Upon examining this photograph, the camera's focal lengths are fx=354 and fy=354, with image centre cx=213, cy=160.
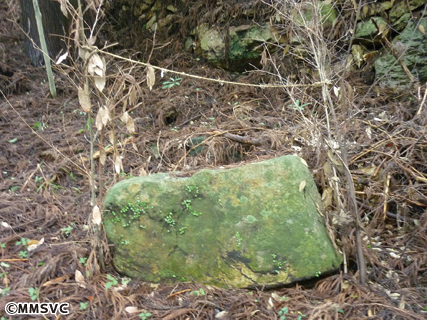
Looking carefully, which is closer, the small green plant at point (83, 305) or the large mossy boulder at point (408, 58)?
the small green plant at point (83, 305)

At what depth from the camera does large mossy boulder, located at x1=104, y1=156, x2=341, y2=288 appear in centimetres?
229

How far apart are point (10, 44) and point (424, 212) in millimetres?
6584

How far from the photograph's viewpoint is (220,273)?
2334 millimetres

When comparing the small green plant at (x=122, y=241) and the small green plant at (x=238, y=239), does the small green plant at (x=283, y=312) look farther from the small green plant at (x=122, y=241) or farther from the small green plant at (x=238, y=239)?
the small green plant at (x=122, y=241)

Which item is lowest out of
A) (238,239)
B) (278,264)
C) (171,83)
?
(278,264)

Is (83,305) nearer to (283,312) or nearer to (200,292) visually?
(200,292)

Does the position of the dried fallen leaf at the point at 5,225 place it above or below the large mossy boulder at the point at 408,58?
below

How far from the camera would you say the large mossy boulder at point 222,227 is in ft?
7.52

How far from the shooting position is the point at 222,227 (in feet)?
7.80

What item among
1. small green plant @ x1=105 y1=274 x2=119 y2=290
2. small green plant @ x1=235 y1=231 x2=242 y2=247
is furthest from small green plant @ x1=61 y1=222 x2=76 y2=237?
small green plant @ x1=235 y1=231 x2=242 y2=247

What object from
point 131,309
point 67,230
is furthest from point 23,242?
point 131,309

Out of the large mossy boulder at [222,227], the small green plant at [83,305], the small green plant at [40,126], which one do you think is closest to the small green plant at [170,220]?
the large mossy boulder at [222,227]

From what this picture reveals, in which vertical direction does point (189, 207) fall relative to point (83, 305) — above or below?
above

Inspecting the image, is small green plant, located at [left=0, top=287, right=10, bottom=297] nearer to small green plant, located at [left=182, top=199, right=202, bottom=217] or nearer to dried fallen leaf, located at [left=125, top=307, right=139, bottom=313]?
dried fallen leaf, located at [left=125, top=307, right=139, bottom=313]
